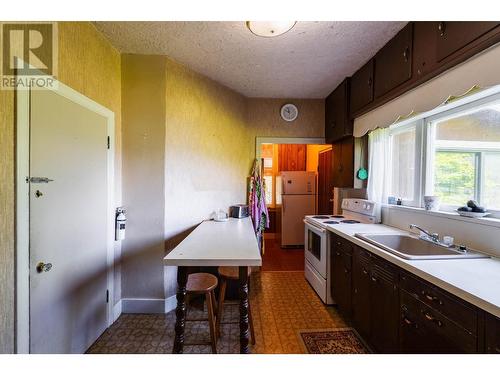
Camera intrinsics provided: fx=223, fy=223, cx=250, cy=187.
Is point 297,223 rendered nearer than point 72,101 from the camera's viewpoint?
No

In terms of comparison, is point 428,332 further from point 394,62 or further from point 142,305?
point 142,305

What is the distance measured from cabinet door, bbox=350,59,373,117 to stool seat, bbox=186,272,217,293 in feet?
7.14

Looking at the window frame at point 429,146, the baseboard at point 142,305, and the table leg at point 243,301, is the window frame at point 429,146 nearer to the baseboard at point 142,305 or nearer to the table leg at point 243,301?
the table leg at point 243,301

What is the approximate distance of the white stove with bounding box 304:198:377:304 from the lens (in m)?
2.33

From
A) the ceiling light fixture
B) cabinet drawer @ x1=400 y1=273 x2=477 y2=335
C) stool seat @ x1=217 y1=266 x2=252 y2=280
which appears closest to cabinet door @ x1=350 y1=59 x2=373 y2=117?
the ceiling light fixture

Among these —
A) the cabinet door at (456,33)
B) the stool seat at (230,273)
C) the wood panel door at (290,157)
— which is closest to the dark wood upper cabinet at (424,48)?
the cabinet door at (456,33)

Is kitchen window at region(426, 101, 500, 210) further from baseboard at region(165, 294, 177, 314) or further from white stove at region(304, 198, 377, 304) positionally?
baseboard at region(165, 294, 177, 314)

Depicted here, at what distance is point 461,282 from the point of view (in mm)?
959

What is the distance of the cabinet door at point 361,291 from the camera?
1660 millimetres

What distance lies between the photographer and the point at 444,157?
6.00ft
